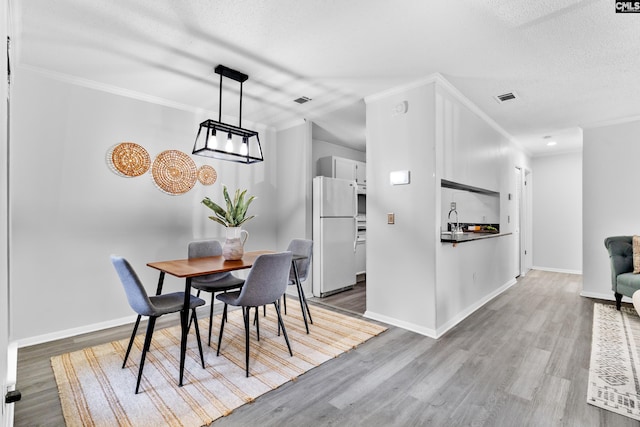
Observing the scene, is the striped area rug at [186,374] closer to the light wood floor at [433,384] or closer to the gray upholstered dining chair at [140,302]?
the light wood floor at [433,384]

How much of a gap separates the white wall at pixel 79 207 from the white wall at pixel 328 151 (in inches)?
81.7

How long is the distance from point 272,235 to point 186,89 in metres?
2.29

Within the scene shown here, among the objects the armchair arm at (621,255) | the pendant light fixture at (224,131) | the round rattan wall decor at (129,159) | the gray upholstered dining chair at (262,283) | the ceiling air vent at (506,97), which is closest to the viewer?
the gray upholstered dining chair at (262,283)

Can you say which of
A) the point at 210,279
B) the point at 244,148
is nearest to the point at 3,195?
the point at 244,148

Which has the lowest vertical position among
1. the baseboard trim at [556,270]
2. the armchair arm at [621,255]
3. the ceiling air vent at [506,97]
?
the baseboard trim at [556,270]

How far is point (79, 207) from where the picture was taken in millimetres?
3037

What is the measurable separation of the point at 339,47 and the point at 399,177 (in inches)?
54.9

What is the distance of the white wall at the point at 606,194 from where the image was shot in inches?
161

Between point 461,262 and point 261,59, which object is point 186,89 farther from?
point 461,262

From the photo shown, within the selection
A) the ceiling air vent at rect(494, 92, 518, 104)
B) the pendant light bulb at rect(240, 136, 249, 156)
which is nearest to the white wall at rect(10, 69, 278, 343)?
the pendant light bulb at rect(240, 136, 249, 156)

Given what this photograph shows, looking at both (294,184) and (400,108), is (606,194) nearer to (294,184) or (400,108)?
(400,108)

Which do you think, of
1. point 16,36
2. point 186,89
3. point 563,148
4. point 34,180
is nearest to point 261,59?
point 186,89

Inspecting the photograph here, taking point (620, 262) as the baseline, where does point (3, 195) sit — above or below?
above

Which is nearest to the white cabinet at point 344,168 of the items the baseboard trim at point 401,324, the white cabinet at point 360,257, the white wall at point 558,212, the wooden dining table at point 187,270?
the white cabinet at point 360,257
